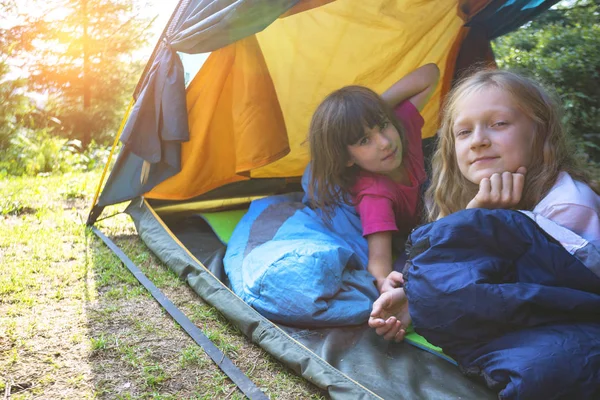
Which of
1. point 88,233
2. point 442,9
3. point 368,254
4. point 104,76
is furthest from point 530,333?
point 104,76

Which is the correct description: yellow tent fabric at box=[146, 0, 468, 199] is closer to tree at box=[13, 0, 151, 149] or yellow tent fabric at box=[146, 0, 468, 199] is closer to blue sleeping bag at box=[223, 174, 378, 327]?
blue sleeping bag at box=[223, 174, 378, 327]

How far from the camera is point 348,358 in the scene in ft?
5.61

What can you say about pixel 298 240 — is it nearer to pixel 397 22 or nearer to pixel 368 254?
pixel 368 254

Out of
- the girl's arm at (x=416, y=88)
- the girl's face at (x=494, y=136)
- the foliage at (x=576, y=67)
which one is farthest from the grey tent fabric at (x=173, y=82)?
the foliage at (x=576, y=67)

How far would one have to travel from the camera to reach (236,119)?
2941mm

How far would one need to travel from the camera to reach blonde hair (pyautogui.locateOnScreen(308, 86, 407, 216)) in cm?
235

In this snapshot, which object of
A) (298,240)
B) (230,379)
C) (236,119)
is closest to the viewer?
(230,379)

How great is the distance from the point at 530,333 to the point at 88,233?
264 cm

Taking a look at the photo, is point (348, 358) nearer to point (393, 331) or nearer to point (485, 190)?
point (393, 331)

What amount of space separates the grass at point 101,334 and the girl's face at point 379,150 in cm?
94

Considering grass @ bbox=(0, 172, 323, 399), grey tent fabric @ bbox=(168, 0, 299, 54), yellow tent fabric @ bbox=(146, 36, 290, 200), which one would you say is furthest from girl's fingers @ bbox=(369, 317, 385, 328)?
yellow tent fabric @ bbox=(146, 36, 290, 200)

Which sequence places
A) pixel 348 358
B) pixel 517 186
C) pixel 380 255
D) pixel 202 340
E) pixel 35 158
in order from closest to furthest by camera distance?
pixel 517 186 → pixel 348 358 → pixel 202 340 → pixel 380 255 → pixel 35 158

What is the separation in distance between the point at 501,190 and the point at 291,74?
1.93 m

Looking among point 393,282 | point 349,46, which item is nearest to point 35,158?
point 349,46
